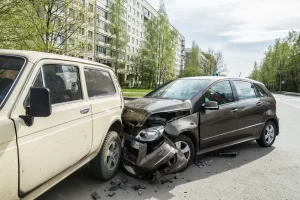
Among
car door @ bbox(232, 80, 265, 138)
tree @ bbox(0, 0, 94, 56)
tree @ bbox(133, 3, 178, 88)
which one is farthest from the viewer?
tree @ bbox(133, 3, 178, 88)

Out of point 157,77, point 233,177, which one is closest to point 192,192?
point 233,177

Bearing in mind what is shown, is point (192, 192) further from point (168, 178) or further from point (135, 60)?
point (135, 60)

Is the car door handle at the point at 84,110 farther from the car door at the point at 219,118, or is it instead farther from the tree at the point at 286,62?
the tree at the point at 286,62

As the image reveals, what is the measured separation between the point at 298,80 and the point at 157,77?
36980 mm

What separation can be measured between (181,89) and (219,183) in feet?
7.20

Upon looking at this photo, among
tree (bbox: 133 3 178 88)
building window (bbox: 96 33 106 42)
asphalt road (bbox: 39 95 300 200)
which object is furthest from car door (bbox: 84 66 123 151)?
building window (bbox: 96 33 106 42)

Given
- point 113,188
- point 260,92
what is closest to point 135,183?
point 113,188

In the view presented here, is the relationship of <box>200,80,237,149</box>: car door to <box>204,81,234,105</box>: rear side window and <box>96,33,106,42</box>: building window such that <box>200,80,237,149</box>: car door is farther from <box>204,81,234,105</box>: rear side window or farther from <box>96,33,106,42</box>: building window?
<box>96,33,106,42</box>: building window

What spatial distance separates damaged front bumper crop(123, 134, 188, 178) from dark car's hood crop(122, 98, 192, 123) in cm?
47

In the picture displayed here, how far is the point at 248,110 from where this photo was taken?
5660mm

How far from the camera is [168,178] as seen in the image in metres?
4.15

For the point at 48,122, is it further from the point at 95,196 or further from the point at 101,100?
the point at 95,196

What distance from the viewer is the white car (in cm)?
212

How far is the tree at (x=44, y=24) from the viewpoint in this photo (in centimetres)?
938
